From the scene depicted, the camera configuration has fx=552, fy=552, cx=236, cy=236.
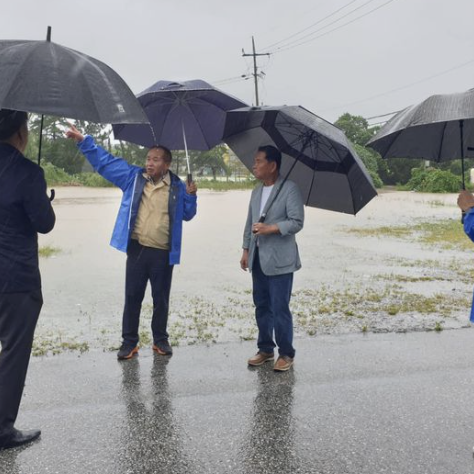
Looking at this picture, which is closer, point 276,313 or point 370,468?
point 370,468

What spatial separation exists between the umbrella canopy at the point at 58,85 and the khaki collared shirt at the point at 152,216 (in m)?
1.50

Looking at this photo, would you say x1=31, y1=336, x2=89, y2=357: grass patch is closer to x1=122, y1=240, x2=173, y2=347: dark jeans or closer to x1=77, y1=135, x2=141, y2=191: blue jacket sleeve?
x1=122, y1=240, x2=173, y2=347: dark jeans

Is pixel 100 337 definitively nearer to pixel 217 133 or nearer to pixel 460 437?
pixel 217 133

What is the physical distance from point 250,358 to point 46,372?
66.8 inches

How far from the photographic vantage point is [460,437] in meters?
3.44

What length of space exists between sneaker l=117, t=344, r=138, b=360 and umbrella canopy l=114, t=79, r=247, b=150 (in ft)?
6.18

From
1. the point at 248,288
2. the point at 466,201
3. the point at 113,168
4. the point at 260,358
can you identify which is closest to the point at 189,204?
the point at 113,168

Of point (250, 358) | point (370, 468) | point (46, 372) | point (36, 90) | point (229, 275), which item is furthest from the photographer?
point (229, 275)

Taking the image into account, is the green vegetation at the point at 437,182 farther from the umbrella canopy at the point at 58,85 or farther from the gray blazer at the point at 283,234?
the umbrella canopy at the point at 58,85

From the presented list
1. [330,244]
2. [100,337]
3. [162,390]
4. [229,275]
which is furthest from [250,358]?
[330,244]

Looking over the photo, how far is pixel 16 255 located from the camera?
312cm

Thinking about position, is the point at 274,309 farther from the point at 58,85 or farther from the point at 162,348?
the point at 58,85

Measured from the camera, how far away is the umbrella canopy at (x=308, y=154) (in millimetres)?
4541

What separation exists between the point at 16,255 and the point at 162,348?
82.9 inches
